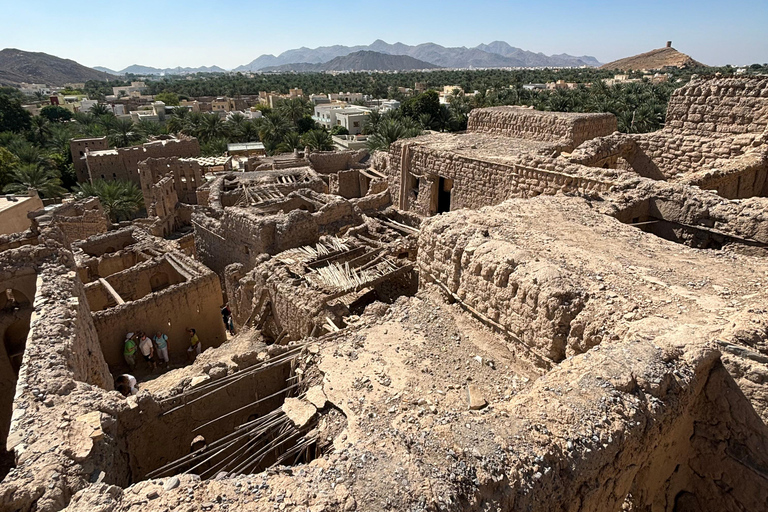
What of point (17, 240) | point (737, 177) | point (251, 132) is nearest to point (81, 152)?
point (251, 132)

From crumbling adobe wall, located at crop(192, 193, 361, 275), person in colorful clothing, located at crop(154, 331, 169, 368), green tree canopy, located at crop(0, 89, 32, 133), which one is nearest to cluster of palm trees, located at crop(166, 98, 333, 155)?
green tree canopy, located at crop(0, 89, 32, 133)

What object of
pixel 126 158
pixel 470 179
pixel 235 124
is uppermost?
pixel 470 179

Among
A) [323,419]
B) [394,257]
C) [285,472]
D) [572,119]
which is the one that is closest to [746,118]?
[572,119]

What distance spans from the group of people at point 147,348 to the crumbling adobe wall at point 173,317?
148mm

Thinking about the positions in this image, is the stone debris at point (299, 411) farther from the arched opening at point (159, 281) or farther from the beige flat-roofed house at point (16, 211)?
the beige flat-roofed house at point (16, 211)

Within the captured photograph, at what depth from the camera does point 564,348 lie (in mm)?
5387

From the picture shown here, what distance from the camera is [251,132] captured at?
159 ft

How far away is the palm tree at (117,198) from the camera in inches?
1106

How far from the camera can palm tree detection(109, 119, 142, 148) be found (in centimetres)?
4737

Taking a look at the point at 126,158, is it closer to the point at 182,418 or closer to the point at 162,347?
the point at 162,347

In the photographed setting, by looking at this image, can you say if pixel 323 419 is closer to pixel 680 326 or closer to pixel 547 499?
pixel 547 499

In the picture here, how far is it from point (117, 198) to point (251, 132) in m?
21.9

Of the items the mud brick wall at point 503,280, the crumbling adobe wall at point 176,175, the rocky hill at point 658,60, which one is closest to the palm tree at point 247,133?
the crumbling adobe wall at point 176,175

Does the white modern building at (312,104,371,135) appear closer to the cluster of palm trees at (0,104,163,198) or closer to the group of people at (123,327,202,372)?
the cluster of palm trees at (0,104,163,198)
